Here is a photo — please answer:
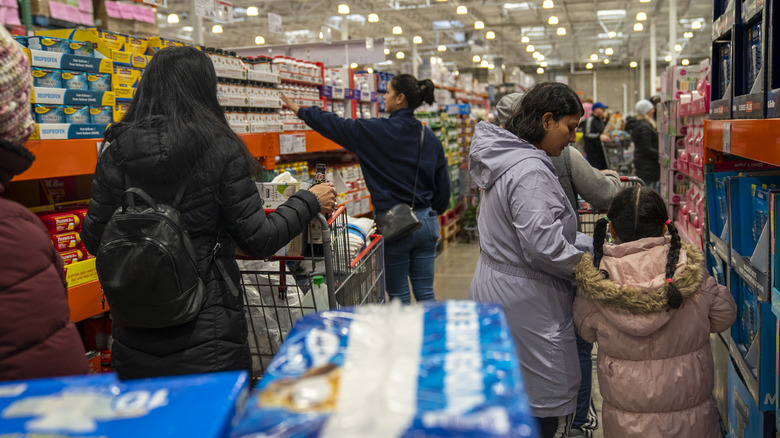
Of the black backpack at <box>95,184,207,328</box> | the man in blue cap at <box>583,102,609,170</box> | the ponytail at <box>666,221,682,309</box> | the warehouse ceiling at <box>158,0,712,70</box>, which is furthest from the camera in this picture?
the warehouse ceiling at <box>158,0,712,70</box>

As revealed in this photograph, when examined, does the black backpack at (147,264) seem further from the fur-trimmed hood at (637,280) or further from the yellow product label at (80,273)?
the fur-trimmed hood at (637,280)

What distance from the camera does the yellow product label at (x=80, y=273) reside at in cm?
261

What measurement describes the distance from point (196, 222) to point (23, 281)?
86cm

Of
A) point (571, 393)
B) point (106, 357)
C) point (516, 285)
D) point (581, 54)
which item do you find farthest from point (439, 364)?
point (581, 54)

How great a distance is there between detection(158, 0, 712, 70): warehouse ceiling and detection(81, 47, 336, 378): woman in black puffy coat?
13640 millimetres

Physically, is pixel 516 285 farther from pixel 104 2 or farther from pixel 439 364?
pixel 104 2

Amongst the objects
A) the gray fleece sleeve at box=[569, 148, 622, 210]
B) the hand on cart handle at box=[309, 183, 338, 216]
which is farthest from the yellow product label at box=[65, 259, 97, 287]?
the gray fleece sleeve at box=[569, 148, 622, 210]

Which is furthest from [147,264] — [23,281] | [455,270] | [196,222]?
[455,270]

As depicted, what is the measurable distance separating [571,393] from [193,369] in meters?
1.33

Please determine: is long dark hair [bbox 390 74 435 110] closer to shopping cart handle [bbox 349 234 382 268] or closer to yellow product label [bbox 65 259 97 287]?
shopping cart handle [bbox 349 234 382 268]

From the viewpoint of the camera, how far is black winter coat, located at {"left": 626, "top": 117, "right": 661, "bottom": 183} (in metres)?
9.30

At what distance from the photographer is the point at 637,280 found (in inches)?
87.2

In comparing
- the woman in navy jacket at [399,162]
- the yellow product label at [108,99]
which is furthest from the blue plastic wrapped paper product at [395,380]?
the woman in navy jacket at [399,162]

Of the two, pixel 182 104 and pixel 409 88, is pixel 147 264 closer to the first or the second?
pixel 182 104
